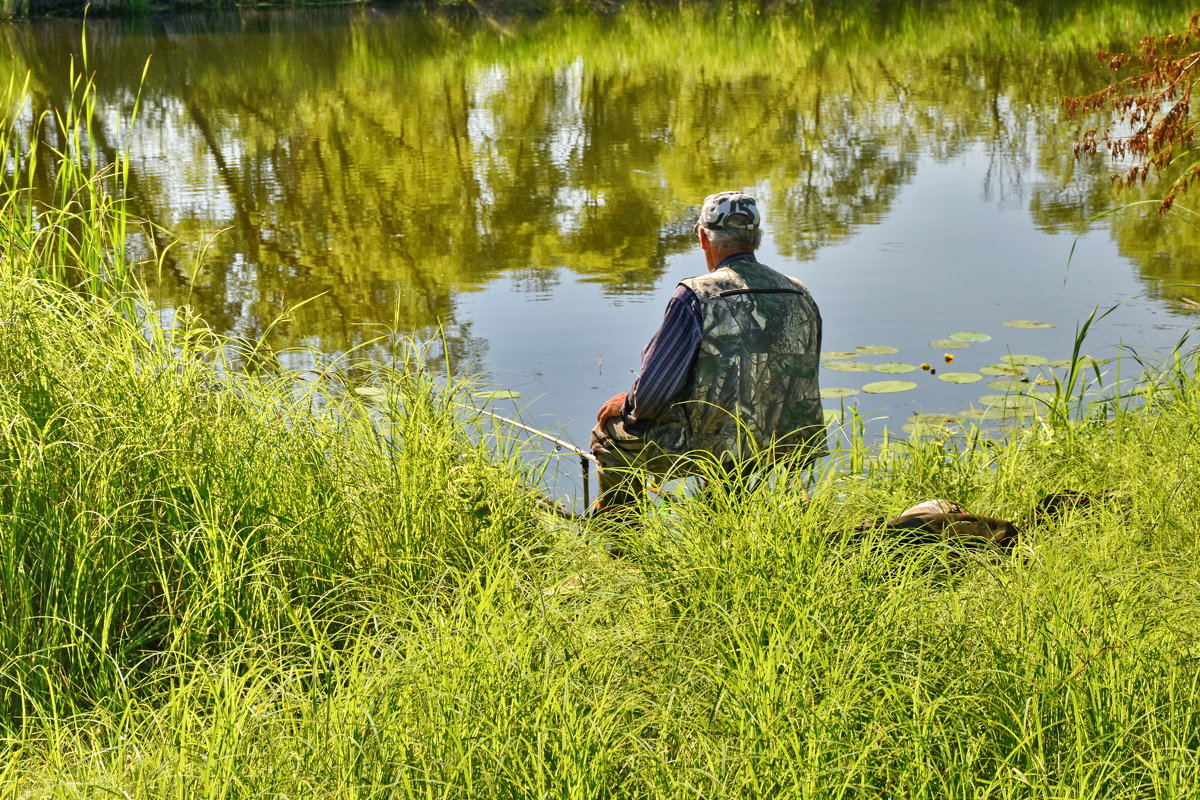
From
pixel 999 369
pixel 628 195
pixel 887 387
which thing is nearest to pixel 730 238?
pixel 887 387

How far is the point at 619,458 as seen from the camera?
388 cm

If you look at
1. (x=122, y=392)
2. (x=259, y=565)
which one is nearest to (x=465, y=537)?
(x=259, y=565)

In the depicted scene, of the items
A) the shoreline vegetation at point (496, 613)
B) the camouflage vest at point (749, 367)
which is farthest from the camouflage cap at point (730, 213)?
the shoreline vegetation at point (496, 613)

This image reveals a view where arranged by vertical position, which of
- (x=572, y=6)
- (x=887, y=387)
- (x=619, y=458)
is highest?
(x=572, y=6)

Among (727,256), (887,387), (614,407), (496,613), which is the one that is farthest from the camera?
(887,387)

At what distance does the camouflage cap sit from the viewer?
143 inches

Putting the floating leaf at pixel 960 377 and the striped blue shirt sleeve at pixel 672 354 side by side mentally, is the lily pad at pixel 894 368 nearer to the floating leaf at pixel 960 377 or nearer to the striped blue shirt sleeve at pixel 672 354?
the floating leaf at pixel 960 377

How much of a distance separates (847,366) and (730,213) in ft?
8.92

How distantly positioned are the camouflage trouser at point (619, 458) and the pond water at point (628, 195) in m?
0.61

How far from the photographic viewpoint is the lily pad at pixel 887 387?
581 cm

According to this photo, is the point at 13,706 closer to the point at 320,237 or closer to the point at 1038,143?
the point at 320,237

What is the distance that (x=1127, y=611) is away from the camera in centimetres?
244

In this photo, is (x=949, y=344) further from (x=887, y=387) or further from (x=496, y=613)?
(x=496, y=613)

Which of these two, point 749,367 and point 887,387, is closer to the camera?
point 749,367
